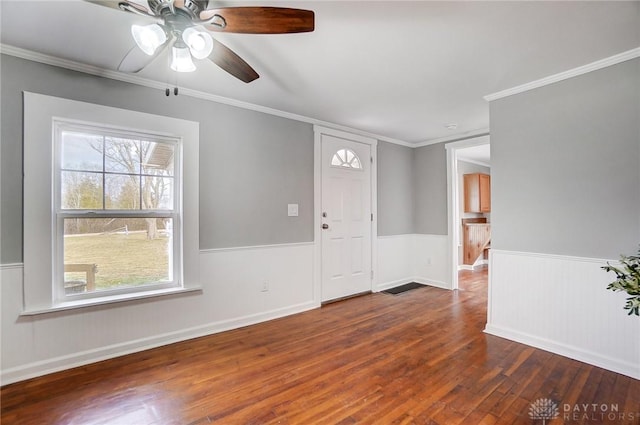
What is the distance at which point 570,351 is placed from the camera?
2383 millimetres

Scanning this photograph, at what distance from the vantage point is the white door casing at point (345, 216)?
376cm

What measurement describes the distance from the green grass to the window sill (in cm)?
12

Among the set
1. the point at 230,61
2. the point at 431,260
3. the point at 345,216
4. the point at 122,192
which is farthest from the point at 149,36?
the point at 431,260

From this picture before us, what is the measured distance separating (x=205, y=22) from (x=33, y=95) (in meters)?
1.60

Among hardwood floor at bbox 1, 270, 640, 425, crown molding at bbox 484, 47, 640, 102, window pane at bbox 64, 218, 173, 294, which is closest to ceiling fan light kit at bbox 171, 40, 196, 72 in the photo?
window pane at bbox 64, 218, 173, 294

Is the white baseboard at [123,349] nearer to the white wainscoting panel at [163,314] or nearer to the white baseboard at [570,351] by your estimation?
A: the white wainscoting panel at [163,314]

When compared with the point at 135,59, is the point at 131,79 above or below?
above

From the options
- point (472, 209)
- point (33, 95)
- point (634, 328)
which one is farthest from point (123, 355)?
point (472, 209)

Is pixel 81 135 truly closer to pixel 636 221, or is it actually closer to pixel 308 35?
pixel 308 35

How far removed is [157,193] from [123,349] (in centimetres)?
132

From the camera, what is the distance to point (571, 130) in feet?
7.95

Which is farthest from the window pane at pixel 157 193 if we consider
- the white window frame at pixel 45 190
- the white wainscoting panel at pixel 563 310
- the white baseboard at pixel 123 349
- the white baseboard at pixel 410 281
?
the white wainscoting panel at pixel 563 310

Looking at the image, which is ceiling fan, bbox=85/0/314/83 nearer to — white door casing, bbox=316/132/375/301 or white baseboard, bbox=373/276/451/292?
white door casing, bbox=316/132/375/301

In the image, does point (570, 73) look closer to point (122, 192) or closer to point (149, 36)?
point (149, 36)
